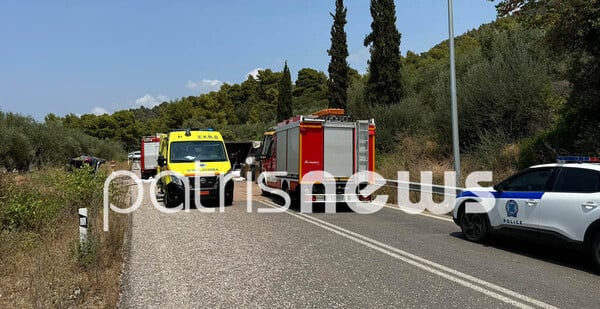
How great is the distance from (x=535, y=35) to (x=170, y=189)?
58.5 feet

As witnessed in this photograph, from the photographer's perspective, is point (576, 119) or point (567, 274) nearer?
point (567, 274)

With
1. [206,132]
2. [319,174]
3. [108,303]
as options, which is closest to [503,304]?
[108,303]

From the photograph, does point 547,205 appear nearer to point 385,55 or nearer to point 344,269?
point 344,269

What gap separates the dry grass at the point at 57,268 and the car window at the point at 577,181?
6.32m

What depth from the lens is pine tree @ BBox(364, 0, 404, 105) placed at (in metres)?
27.3

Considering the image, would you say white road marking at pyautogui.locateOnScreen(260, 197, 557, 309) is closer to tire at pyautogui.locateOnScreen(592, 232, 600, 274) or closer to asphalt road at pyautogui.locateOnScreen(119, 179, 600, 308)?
asphalt road at pyautogui.locateOnScreen(119, 179, 600, 308)

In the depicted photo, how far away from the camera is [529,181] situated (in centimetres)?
761

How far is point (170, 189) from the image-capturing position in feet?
46.1

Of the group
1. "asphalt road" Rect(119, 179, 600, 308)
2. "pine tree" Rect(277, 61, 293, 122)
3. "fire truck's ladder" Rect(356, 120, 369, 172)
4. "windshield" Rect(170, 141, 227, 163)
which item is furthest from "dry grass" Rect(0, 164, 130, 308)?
"pine tree" Rect(277, 61, 293, 122)

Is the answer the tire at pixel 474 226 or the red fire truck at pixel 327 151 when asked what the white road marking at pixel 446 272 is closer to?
the tire at pixel 474 226

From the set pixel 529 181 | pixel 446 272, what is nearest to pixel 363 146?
pixel 529 181

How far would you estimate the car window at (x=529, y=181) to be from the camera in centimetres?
734

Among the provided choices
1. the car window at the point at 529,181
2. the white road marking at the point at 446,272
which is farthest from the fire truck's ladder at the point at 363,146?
the car window at the point at 529,181

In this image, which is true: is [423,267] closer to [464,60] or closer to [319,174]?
[319,174]
